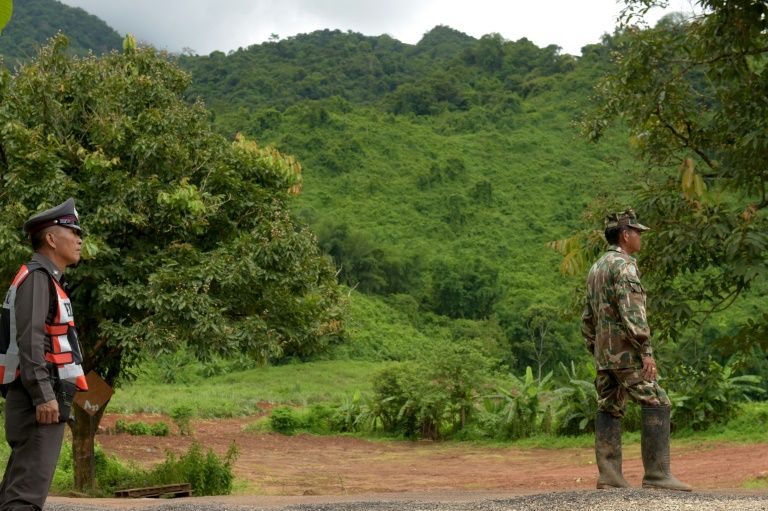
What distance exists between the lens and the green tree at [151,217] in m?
9.81

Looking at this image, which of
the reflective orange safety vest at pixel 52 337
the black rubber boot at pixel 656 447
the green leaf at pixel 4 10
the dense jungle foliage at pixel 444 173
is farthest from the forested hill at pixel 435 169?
the green leaf at pixel 4 10

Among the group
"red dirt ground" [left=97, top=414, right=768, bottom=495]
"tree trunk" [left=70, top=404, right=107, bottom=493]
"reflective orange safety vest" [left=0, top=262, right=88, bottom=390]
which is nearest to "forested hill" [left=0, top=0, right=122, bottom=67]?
"red dirt ground" [left=97, top=414, right=768, bottom=495]

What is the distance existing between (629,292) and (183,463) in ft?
24.0

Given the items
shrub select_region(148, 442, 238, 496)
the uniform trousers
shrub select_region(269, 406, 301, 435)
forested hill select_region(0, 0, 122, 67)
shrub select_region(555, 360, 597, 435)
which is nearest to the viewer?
the uniform trousers

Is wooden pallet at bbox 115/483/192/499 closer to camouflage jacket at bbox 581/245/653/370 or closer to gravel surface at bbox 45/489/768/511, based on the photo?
gravel surface at bbox 45/489/768/511

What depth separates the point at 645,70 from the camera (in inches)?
371

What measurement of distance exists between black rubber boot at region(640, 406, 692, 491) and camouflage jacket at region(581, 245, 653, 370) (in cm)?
38

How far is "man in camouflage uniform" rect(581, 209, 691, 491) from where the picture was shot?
628 centimetres

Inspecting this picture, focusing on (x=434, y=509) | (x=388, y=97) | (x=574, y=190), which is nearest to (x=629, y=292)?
(x=434, y=509)

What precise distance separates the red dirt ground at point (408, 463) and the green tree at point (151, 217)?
3.06m

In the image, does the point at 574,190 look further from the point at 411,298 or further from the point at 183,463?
the point at 183,463

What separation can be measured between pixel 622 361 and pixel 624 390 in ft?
0.79

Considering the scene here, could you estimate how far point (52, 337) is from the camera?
174 inches

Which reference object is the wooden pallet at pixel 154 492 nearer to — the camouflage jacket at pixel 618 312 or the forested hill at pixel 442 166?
the camouflage jacket at pixel 618 312
